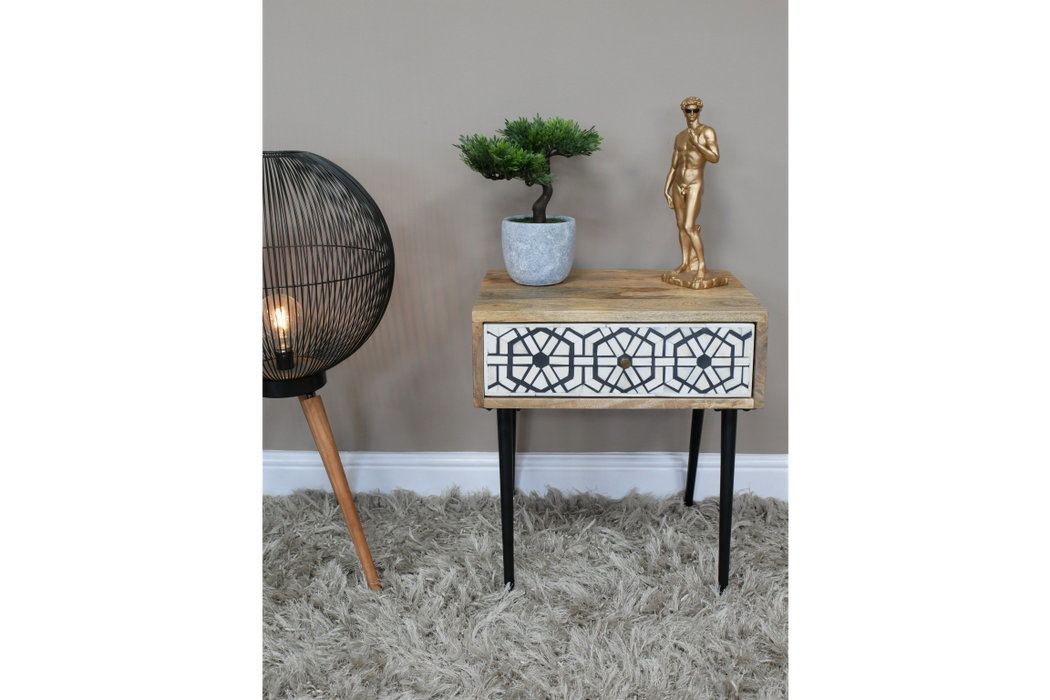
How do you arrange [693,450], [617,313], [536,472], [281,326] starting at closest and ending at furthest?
[617,313] → [281,326] → [693,450] → [536,472]

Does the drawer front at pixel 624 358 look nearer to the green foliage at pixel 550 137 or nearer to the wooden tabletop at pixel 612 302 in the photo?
the wooden tabletop at pixel 612 302

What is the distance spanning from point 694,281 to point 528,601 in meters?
0.73

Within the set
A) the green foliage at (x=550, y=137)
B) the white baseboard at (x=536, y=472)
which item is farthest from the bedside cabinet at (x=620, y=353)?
the white baseboard at (x=536, y=472)

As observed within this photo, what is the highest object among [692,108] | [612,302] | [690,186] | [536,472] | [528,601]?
[692,108]

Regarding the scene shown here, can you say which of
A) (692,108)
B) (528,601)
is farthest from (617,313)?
(528,601)

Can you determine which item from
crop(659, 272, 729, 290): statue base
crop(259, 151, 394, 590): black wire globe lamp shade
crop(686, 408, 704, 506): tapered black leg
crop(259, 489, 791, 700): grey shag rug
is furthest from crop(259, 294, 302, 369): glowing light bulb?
crop(686, 408, 704, 506): tapered black leg

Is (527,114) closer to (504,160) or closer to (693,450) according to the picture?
(504,160)

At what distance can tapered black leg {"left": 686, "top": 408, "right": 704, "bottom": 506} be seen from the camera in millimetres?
1701

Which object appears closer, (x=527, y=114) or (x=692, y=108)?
(x=692, y=108)

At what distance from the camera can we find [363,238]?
1479mm

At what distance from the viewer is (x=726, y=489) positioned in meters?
1.37

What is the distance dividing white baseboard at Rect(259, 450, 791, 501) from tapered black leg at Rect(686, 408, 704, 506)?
44 millimetres

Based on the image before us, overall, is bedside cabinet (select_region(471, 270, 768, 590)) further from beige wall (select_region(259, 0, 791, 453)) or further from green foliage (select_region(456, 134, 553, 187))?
beige wall (select_region(259, 0, 791, 453))
